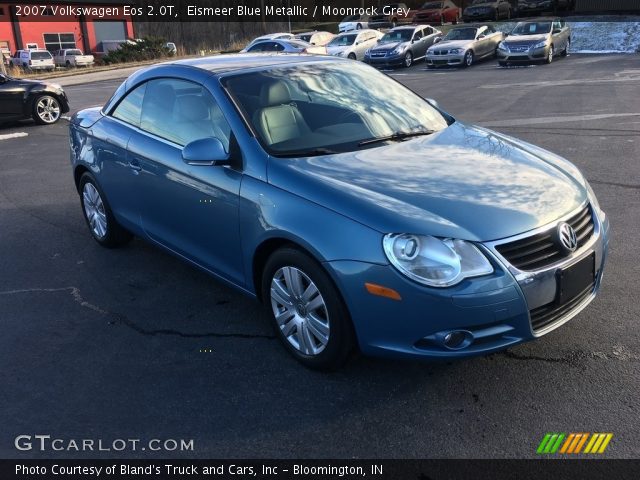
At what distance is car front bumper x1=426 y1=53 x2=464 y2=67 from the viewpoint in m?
22.9

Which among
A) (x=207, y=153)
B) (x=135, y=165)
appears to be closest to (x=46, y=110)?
(x=135, y=165)

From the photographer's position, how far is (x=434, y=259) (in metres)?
2.99

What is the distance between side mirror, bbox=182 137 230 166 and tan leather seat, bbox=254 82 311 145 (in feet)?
0.96

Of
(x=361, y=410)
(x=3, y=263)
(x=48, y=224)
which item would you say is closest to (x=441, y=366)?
(x=361, y=410)

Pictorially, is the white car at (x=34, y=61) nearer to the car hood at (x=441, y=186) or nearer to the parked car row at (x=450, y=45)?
the parked car row at (x=450, y=45)

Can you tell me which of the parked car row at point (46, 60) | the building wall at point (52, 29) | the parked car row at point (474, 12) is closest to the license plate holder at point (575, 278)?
the parked car row at point (474, 12)

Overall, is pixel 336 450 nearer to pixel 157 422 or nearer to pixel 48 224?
pixel 157 422

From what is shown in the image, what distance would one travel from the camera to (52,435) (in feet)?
10.2

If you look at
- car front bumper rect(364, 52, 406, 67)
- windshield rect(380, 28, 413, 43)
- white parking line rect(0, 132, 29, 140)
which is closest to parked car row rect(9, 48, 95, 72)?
windshield rect(380, 28, 413, 43)

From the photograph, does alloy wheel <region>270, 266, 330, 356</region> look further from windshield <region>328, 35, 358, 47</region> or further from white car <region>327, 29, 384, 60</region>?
windshield <region>328, 35, 358, 47</region>

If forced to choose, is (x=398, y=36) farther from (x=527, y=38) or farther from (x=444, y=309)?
(x=444, y=309)

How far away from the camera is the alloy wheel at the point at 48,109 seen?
1426 centimetres

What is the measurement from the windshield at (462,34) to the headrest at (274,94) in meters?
21.6

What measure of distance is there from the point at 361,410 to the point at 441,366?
610mm
